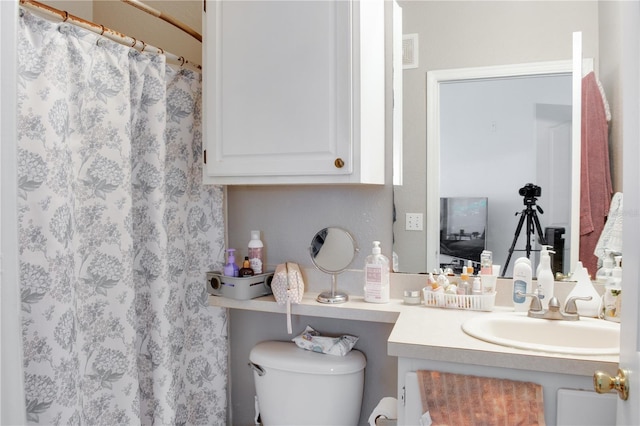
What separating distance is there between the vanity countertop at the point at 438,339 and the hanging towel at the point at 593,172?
0.35 meters

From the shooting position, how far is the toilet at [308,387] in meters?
1.70

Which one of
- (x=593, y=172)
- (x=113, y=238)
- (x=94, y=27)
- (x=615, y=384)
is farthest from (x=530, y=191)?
(x=94, y=27)

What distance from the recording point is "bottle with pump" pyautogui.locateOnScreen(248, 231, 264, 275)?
1.88 metres

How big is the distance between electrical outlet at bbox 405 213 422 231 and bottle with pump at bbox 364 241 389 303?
0.46ft

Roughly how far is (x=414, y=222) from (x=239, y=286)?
27.5 inches

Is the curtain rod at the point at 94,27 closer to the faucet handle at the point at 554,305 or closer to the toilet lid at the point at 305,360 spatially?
the toilet lid at the point at 305,360

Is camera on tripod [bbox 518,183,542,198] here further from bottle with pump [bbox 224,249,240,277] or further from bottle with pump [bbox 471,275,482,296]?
bottle with pump [bbox 224,249,240,277]

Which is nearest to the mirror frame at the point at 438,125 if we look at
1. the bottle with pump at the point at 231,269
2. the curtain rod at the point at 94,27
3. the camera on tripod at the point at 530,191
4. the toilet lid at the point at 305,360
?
the camera on tripod at the point at 530,191

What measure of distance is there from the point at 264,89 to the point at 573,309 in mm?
1229

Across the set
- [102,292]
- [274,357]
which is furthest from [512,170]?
[102,292]

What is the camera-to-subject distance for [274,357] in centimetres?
177

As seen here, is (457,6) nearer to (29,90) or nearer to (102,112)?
(102,112)

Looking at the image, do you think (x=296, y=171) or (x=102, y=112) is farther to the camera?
(x=296, y=171)

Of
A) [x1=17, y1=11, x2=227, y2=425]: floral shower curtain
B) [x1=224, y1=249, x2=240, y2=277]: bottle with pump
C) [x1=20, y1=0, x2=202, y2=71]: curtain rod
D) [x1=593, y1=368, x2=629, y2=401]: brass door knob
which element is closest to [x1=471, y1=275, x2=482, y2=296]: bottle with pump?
[x1=593, y1=368, x2=629, y2=401]: brass door knob
